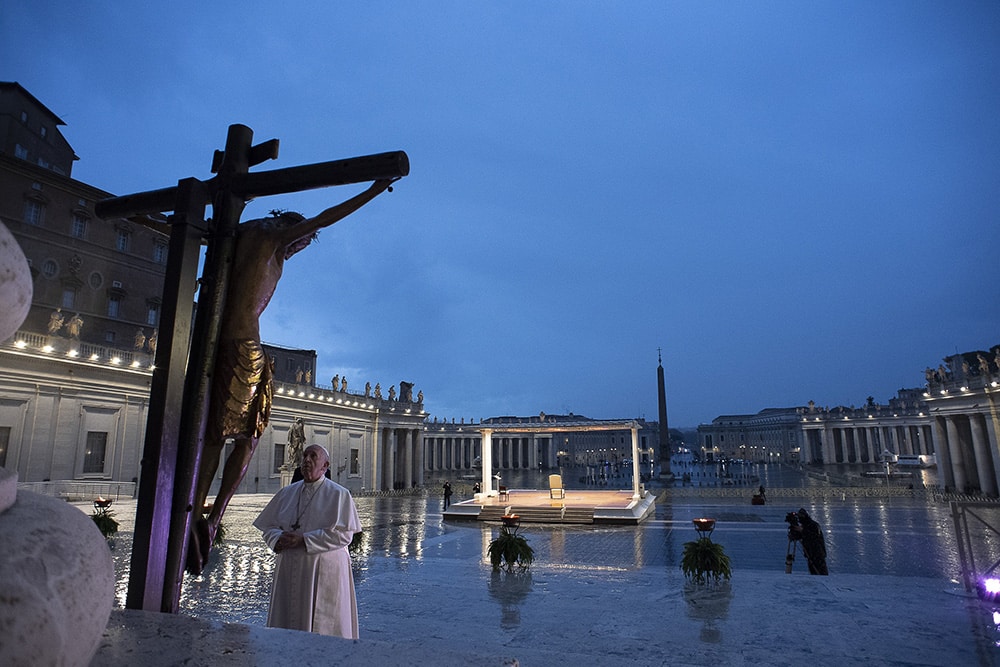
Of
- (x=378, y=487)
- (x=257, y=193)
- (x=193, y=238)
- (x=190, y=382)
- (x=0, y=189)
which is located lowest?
(x=378, y=487)

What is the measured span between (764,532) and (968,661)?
16.5 metres

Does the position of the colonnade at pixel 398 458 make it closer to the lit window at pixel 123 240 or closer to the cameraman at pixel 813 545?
the lit window at pixel 123 240

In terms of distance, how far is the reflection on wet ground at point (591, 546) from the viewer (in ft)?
33.5

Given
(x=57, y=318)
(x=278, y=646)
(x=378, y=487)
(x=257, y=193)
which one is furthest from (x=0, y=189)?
(x=278, y=646)

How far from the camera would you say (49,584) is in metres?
1.65

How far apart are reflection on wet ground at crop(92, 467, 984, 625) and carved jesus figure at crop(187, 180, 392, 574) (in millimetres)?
4952

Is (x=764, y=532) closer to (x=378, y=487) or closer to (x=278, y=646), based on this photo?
(x=278, y=646)

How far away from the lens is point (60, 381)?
94.7 feet

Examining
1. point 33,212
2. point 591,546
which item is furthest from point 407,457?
point 591,546

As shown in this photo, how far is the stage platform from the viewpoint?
2415cm

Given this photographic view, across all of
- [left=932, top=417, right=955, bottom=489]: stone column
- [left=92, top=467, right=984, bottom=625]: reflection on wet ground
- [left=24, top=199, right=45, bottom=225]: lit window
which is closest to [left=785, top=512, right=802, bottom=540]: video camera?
[left=92, top=467, right=984, bottom=625]: reflection on wet ground

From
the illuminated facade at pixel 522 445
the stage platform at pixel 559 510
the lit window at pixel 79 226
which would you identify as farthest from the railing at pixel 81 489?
the illuminated facade at pixel 522 445

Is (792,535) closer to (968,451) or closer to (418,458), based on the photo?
(968,451)

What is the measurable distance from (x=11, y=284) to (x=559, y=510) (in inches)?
982
